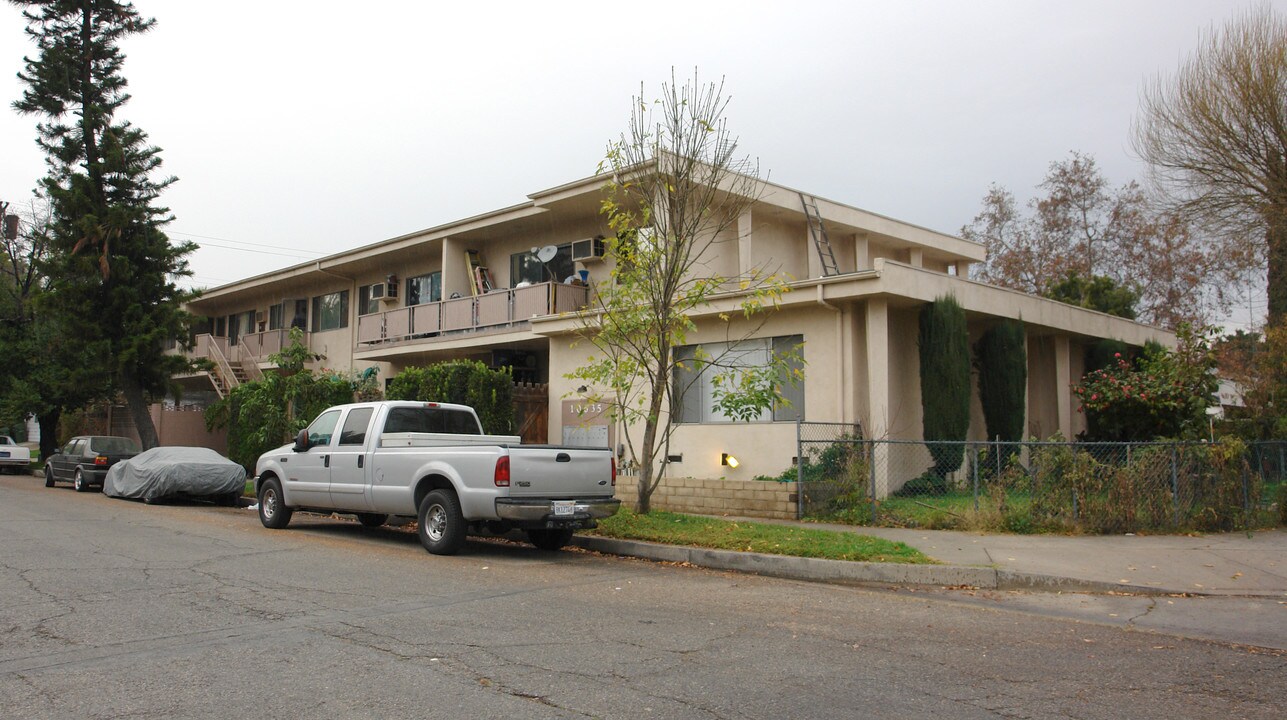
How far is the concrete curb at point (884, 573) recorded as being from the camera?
9.20 metres

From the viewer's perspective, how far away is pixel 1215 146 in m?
19.8

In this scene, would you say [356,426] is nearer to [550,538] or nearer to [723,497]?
[550,538]

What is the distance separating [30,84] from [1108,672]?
97.4 feet

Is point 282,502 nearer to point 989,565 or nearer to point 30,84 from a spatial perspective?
point 989,565

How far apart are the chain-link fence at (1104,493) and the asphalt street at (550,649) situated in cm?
373

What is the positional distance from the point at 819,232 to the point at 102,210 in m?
19.5

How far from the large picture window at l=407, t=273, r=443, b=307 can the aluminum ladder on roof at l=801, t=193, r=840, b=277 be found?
1032 cm

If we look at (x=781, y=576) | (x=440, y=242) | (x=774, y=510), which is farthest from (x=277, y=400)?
(x=781, y=576)

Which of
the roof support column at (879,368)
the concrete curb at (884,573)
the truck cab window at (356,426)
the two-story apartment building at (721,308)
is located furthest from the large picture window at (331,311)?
the concrete curb at (884,573)

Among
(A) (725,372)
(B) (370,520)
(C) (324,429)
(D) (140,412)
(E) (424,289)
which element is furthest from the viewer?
(D) (140,412)

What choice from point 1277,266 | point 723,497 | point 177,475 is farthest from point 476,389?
point 1277,266

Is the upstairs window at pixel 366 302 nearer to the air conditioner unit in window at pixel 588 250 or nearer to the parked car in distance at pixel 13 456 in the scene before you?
the air conditioner unit in window at pixel 588 250

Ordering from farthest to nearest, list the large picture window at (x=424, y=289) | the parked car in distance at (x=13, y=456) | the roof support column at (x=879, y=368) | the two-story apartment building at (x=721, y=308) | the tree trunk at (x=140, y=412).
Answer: the parked car in distance at (x=13, y=456) → the tree trunk at (x=140, y=412) → the large picture window at (x=424, y=289) → the two-story apartment building at (x=721, y=308) → the roof support column at (x=879, y=368)

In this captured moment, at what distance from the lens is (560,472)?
35.8 feet
